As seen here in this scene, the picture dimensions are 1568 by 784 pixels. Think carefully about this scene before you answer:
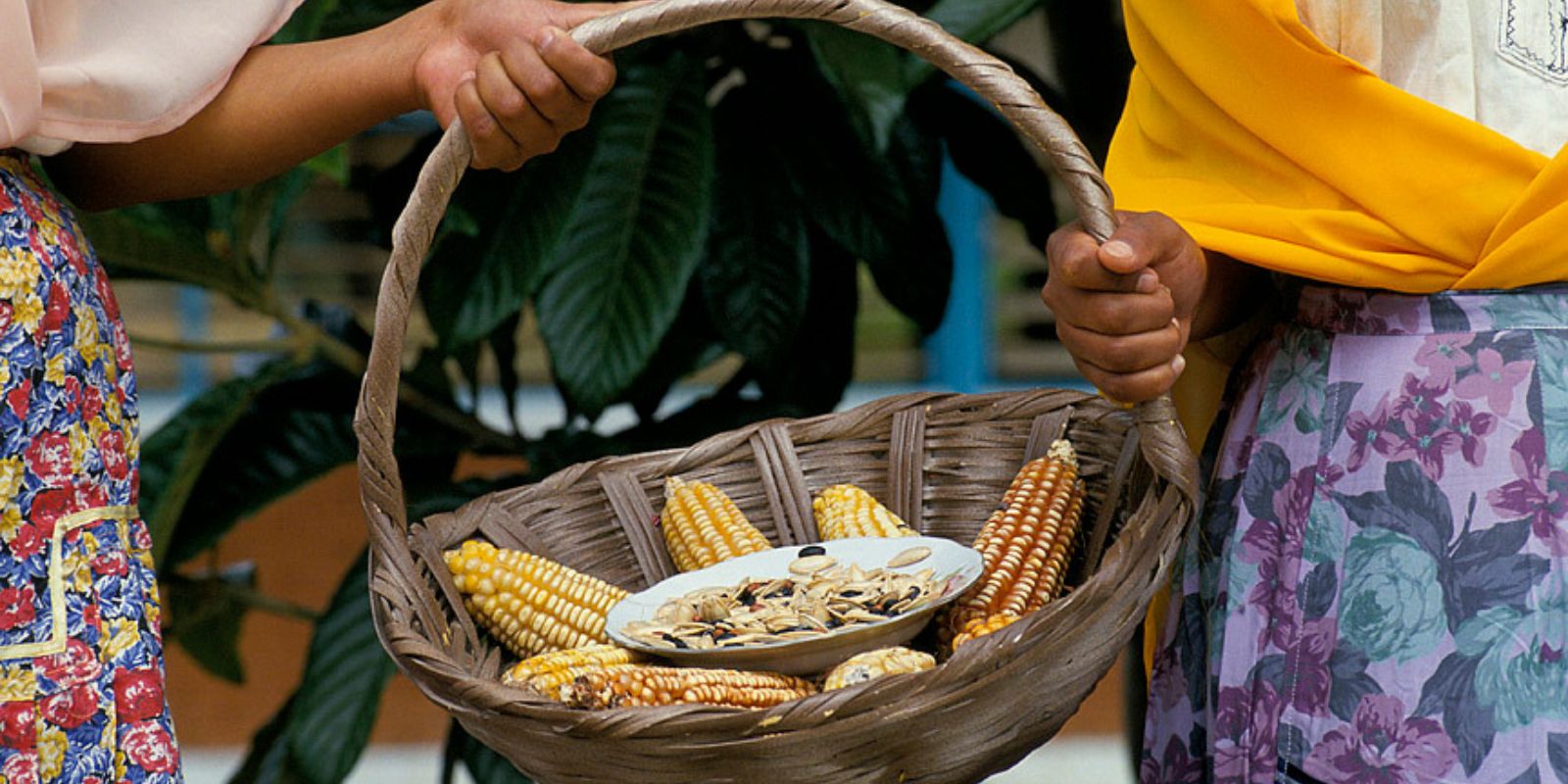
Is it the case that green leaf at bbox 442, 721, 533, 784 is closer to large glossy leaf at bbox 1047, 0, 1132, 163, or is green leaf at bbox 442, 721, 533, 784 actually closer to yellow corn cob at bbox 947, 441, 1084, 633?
yellow corn cob at bbox 947, 441, 1084, 633

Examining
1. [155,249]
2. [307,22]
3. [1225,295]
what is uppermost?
[307,22]

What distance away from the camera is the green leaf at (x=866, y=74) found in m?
1.42

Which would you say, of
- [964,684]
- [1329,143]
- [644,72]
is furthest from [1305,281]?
[644,72]

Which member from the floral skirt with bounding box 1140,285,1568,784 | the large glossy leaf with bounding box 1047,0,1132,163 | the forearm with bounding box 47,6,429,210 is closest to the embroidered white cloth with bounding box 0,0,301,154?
the forearm with bounding box 47,6,429,210

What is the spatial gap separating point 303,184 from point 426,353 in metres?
0.23

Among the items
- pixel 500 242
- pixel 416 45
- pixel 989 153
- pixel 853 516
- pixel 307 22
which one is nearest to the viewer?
pixel 416 45

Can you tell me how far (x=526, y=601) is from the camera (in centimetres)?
91

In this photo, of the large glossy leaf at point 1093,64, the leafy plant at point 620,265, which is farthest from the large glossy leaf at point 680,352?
the large glossy leaf at point 1093,64

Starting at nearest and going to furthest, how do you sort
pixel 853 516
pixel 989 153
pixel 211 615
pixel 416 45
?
pixel 416 45 → pixel 853 516 → pixel 989 153 → pixel 211 615

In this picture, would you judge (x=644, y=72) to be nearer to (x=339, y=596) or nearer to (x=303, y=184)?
(x=303, y=184)

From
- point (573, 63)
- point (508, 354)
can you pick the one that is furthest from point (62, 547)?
point (508, 354)

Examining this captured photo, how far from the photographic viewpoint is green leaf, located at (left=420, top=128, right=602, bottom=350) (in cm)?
147

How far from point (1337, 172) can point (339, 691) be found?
111 centimetres

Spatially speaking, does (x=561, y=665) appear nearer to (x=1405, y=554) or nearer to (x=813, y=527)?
(x=813, y=527)
